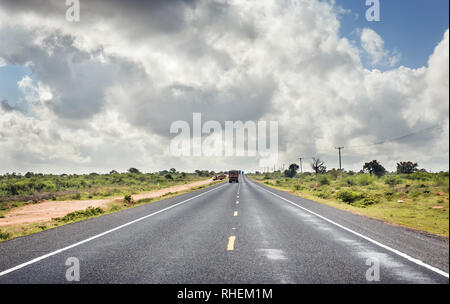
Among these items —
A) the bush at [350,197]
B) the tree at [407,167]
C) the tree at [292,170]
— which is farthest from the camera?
the tree at [292,170]

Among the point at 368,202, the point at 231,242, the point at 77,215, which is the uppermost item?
the point at 231,242

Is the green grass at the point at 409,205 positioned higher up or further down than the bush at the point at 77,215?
higher up

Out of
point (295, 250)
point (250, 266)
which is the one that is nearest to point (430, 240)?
point (295, 250)

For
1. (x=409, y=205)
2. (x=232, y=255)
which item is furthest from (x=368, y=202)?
(x=232, y=255)

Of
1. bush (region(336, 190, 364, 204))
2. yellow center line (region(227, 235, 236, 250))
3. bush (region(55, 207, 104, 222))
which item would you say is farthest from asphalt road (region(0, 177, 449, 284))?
bush (region(336, 190, 364, 204))

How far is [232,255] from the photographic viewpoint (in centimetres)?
673

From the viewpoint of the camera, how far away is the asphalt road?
517 cm

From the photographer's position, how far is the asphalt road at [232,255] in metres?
5.17

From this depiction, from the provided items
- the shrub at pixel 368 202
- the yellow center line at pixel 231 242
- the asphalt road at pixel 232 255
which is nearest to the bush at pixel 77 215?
the asphalt road at pixel 232 255

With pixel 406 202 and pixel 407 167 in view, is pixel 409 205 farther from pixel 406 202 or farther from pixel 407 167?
pixel 407 167

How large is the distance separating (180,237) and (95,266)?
11.1ft

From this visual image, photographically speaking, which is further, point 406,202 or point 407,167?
point 407,167

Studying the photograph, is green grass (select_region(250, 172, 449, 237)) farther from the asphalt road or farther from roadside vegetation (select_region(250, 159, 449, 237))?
the asphalt road

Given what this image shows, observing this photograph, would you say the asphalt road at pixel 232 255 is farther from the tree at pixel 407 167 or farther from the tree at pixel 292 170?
the tree at pixel 292 170
